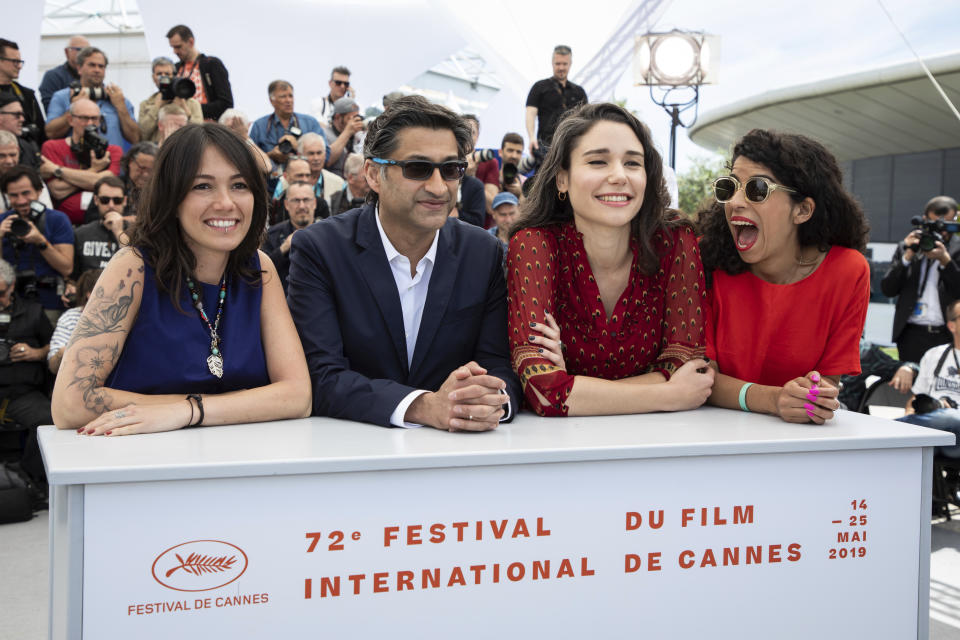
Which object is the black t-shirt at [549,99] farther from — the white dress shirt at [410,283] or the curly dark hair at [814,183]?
the white dress shirt at [410,283]

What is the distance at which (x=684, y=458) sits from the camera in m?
1.80

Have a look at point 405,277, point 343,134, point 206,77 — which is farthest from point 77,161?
point 405,277

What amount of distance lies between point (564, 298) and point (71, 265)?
13.1ft

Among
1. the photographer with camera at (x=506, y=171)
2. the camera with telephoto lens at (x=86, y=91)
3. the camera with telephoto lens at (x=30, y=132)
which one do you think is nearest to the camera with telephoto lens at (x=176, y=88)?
the camera with telephoto lens at (x=86, y=91)

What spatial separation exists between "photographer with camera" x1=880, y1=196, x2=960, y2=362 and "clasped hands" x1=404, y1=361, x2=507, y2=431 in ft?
16.1

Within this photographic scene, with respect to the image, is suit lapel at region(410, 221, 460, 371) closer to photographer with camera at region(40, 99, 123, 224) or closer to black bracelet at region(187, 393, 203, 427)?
black bracelet at region(187, 393, 203, 427)

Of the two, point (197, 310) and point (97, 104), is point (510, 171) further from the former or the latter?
point (197, 310)

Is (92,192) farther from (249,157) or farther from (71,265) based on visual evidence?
(249,157)

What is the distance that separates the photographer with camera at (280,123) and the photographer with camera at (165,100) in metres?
0.52

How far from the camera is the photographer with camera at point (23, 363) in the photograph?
4.70 meters

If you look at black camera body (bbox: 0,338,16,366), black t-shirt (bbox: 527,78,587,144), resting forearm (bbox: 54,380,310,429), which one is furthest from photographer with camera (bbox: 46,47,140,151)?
resting forearm (bbox: 54,380,310,429)

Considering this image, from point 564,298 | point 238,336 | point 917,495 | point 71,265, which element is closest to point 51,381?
point 71,265

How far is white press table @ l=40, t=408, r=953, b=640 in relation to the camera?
4.94ft

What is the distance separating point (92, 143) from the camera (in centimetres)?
584
